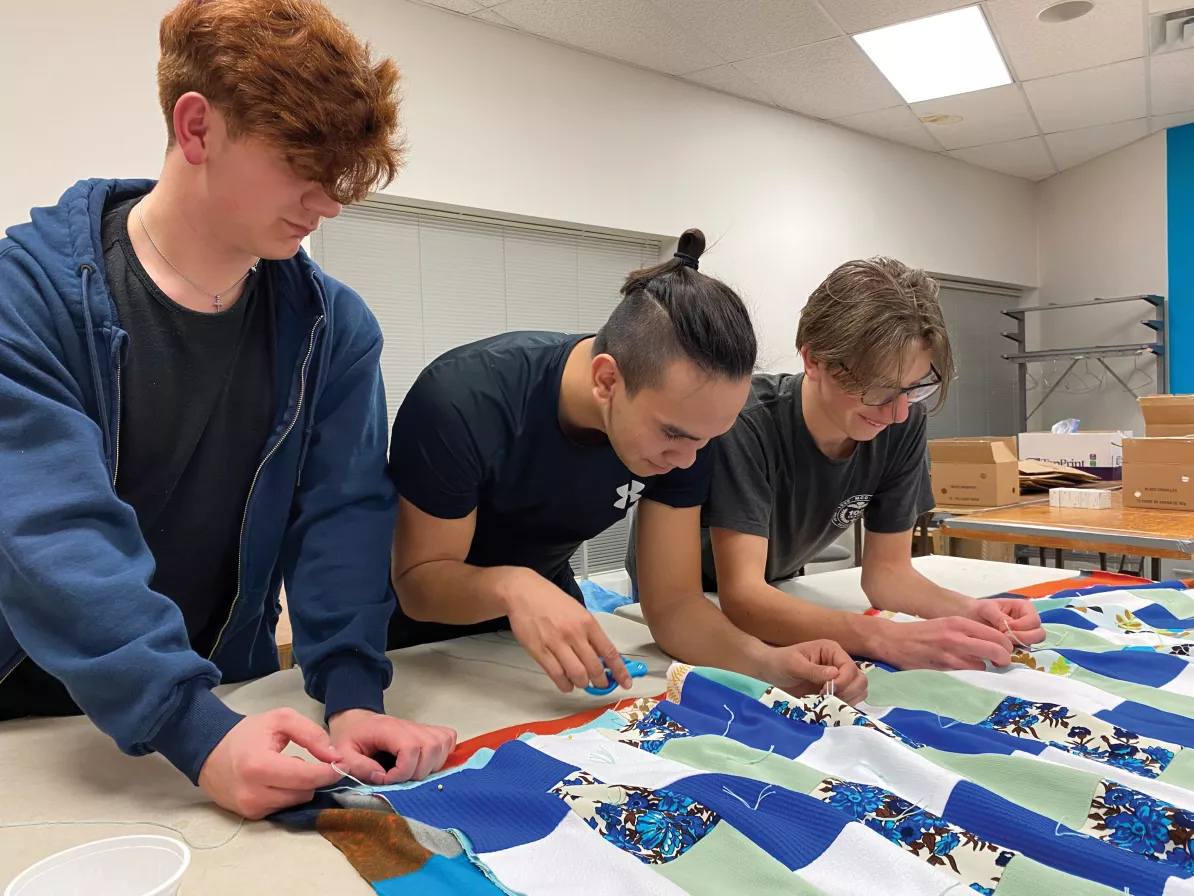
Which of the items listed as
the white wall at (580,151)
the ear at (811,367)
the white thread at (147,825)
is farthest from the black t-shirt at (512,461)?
the white wall at (580,151)

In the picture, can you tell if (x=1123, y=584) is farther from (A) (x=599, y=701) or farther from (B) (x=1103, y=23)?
(B) (x=1103, y=23)

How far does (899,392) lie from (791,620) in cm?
41

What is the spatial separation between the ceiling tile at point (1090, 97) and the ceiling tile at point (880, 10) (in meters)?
1.33

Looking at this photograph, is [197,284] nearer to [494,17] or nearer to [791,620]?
[791,620]

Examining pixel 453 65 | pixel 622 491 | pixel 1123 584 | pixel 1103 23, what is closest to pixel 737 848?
pixel 622 491

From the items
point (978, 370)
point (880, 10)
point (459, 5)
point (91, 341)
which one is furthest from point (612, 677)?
point (978, 370)

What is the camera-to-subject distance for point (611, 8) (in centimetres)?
366

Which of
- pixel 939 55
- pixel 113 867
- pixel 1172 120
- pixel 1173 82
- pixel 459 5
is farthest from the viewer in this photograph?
pixel 1172 120

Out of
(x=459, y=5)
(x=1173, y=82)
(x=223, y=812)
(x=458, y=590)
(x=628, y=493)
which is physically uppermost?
(x=1173, y=82)

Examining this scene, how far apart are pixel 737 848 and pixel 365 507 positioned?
0.65m

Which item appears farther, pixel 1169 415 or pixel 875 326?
pixel 1169 415

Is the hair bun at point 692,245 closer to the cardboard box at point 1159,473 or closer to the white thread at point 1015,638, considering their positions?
the white thread at point 1015,638

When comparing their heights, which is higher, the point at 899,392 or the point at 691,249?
the point at 691,249

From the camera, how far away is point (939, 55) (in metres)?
4.41
